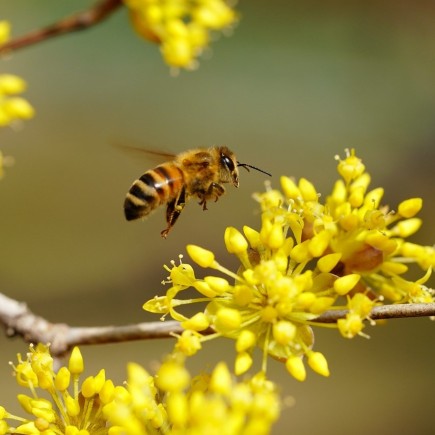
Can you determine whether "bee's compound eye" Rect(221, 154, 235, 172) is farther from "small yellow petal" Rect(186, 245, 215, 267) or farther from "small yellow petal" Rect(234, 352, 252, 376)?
"small yellow petal" Rect(234, 352, 252, 376)

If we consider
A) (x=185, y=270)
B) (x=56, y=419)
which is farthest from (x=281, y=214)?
(x=56, y=419)

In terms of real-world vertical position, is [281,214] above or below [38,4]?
below

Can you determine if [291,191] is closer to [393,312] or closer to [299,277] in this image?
[299,277]

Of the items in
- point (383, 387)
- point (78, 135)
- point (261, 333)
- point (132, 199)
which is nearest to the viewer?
point (261, 333)

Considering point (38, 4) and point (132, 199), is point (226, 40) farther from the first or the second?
point (132, 199)

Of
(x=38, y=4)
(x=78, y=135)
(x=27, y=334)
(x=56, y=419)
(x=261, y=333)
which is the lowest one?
(x=56, y=419)

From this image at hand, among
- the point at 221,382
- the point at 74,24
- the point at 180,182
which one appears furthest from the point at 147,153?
the point at 221,382

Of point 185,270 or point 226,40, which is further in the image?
point 226,40

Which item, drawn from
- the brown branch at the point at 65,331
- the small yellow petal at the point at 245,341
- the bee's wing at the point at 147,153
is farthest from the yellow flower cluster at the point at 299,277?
the bee's wing at the point at 147,153

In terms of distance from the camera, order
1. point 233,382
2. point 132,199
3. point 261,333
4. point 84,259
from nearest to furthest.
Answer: point 233,382, point 261,333, point 132,199, point 84,259

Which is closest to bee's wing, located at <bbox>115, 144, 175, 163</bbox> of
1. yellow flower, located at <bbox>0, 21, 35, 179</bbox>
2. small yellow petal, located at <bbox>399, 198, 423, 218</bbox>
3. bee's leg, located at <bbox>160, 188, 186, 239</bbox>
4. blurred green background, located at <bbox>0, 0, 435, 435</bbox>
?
bee's leg, located at <bbox>160, 188, 186, 239</bbox>
